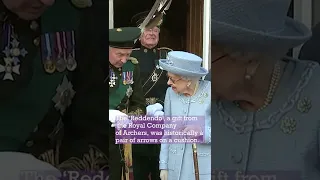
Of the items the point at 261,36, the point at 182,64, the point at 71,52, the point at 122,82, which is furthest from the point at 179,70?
the point at 71,52

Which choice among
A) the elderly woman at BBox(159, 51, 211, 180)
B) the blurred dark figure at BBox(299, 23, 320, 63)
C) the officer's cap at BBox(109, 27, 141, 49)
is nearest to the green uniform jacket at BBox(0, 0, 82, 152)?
the officer's cap at BBox(109, 27, 141, 49)

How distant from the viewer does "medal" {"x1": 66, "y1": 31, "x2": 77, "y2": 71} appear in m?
2.81

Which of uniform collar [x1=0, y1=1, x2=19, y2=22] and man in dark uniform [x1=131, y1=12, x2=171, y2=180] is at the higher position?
uniform collar [x1=0, y1=1, x2=19, y2=22]

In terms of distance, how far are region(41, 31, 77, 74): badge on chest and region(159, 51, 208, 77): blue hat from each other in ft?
1.58

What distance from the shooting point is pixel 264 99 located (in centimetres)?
276

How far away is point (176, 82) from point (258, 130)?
48 centimetres

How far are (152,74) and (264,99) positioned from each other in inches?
22.6

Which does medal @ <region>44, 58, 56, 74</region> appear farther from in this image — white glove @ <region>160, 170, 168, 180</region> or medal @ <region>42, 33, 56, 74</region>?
white glove @ <region>160, 170, 168, 180</region>

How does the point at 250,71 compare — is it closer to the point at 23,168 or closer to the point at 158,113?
the point at 158,113

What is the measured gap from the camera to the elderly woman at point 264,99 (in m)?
2.70

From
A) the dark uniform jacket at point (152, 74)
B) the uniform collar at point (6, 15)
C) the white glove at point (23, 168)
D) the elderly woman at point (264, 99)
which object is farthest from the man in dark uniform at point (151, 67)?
the uniform collar at point (6, 15)

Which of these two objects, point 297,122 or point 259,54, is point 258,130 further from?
point 259,54

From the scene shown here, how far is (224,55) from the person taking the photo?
271 cm

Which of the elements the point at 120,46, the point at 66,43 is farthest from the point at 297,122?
the point at 66,43
